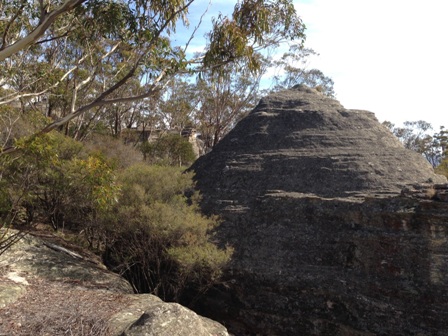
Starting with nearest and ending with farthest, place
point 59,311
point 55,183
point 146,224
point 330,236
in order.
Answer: point 59,311
point 146,224
point 55,183
point 330,236

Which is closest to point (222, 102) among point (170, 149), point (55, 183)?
point (170, 149)

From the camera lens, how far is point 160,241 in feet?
31.3

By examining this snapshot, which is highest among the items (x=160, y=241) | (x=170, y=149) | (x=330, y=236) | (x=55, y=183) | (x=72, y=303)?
(x=170, y=149)

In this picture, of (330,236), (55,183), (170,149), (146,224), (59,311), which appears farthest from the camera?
(170,149)

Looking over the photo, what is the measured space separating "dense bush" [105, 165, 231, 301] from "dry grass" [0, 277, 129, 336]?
189 centimetres

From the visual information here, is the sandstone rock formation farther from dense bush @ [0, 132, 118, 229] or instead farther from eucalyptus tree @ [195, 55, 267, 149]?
eucalyptus tree @ [195, 55, 267, 149]

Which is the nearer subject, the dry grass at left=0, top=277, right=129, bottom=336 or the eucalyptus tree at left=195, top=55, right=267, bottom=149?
the dry grass at left=0, top=277, right=129, bottom=336

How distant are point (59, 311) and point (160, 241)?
3729 millimetres

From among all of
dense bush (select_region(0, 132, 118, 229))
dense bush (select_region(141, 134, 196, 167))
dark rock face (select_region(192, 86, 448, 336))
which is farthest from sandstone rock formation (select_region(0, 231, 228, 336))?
dense bush (select_region(141, 134, 196, 167))

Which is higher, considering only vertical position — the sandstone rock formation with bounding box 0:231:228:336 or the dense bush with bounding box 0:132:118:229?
the dense bush with bounding box 0:132:118:229

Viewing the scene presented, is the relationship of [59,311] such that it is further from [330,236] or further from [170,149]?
[170,149]

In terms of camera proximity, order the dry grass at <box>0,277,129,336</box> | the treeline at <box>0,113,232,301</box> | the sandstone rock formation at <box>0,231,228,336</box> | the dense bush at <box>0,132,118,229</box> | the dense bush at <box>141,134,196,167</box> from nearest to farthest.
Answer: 1. the dry grass at <box>0,277,129,336</box>
2. the sandstone rock formation at <box>0,231,228,336</box>
3. the dense bush at <box>0,132,118,229</box>
4. the treeline at <box>0,113,232,301</box>
5. the dense bush at <box>141,134,196,167</box>

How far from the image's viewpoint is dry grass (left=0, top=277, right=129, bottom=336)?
528cm

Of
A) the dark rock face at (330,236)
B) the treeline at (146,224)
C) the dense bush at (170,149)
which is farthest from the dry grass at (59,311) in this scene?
the dense bush at (170,149)
